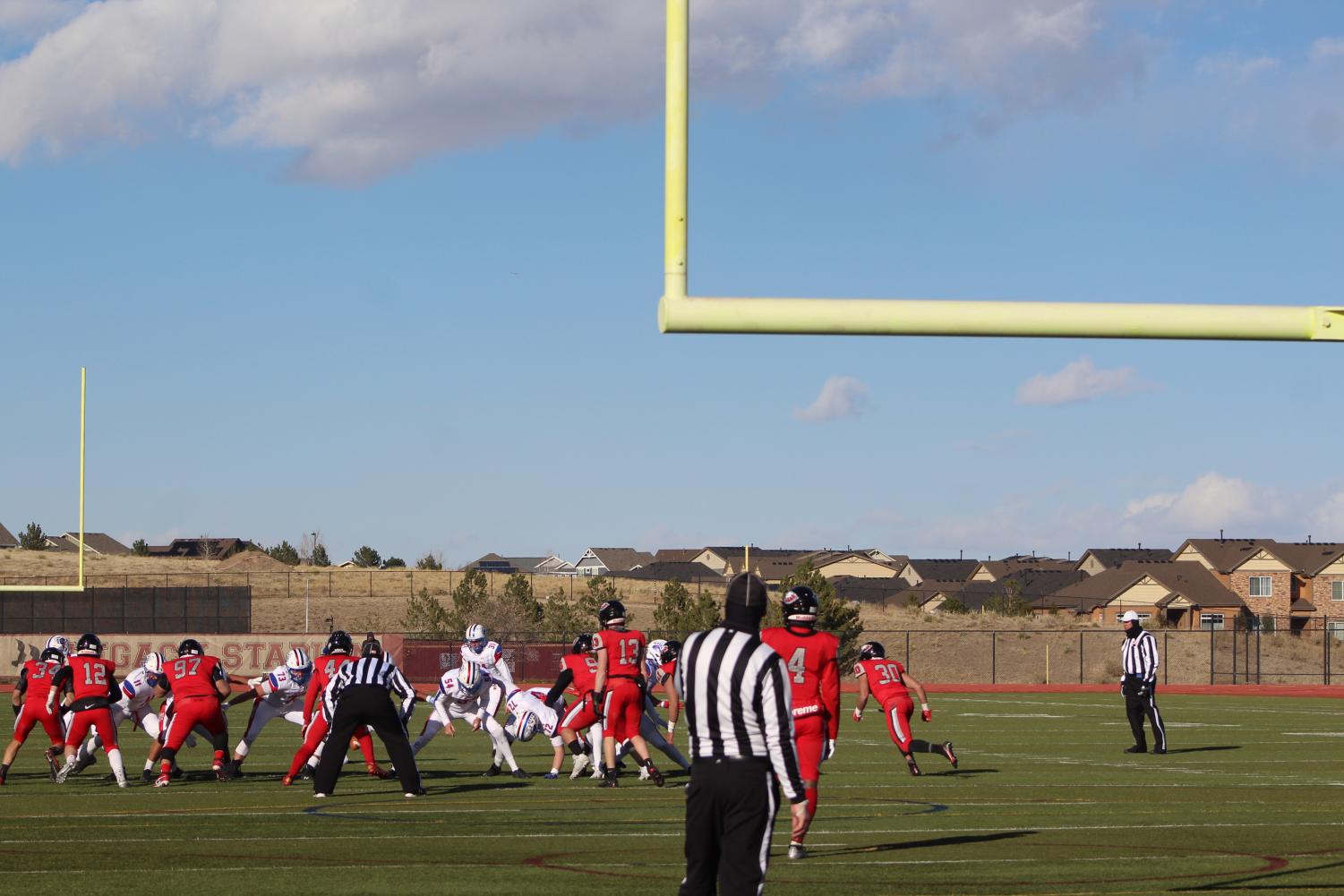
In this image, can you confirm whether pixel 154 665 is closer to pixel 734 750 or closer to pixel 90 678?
pixel 90 678

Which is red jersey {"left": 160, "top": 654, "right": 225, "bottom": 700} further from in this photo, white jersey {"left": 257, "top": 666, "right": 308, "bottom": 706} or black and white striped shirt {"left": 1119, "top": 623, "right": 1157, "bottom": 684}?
black and white striped shirt {"left": 1119, "top": 623, "right": 1157, "bottom": 684}

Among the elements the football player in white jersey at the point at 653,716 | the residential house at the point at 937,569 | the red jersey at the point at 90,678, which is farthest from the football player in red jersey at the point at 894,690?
the residential house at the point at 937,569

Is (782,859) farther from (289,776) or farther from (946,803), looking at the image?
(289,776)

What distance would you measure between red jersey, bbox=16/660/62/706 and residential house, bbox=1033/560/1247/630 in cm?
7674

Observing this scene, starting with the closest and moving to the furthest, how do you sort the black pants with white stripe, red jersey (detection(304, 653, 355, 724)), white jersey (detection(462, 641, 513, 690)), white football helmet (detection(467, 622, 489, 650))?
red jersey (detection(304, 653, 355, 724))
white jersey (detection(462, 641, 513, 690))
white football helmet (detection(467, 622, 489, 650))
the black pants with white stripe

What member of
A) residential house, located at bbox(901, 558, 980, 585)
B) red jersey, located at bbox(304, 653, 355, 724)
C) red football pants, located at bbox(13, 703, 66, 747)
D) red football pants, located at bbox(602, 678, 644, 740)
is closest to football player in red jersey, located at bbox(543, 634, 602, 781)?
red football pants, located at bbox(602, 678, 644, 740)

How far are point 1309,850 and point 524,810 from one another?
21.6ft

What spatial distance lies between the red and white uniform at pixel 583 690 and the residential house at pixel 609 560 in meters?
152

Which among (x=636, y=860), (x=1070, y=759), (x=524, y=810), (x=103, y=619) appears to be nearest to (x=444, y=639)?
(x=103, y=619)

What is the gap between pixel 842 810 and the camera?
15.6 metres

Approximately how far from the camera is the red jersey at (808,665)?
479 inches

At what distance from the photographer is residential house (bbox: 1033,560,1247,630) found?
92312mm

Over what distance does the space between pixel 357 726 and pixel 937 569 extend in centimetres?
12978

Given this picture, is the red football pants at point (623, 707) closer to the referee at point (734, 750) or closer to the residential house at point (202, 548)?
the referee at point (734, 750)
